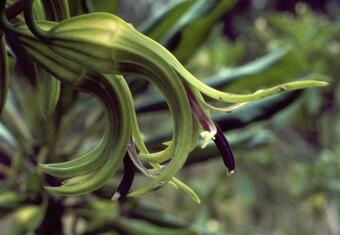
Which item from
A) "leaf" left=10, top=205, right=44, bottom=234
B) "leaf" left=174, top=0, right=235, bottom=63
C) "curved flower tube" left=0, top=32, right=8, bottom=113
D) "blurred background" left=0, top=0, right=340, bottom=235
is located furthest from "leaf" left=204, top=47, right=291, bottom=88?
"curved flower tube" left=0, top=32, right=8, bottom=113

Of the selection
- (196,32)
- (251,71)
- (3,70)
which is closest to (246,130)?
(251,71)

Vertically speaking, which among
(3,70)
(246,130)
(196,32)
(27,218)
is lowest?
(246,130)

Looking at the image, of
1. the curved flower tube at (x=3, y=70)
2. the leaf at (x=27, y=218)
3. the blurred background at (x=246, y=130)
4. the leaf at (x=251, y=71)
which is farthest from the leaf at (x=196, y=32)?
the curved flower tube at (x=3, y=70)

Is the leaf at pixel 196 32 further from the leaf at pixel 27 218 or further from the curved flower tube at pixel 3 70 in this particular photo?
the curved flower tube at pixel 3 70

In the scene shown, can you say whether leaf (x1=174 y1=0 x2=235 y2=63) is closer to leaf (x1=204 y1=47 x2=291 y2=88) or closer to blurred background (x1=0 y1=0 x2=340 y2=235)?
blurred background (x1=0 y1=0 x2=340 y2=235)

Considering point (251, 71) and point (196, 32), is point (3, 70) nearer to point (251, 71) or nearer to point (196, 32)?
point (196, 32)

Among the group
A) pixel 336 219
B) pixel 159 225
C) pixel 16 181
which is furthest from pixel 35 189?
pixel 336 219

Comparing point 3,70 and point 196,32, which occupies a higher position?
point 3,70

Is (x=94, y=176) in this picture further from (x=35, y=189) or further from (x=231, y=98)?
(x=35, y=189)
